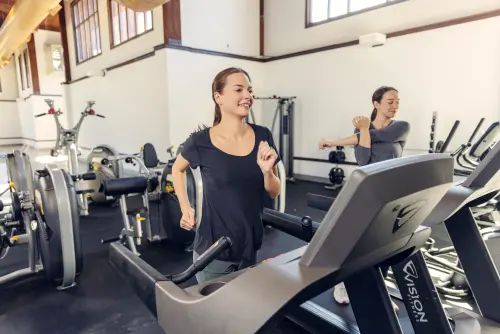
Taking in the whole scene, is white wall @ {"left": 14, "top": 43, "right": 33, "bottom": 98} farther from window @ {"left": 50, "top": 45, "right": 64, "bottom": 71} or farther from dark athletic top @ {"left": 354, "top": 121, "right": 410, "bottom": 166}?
dark athletic top @ {"left": 354, "top": 121, "right": 410, "bottom": 166}

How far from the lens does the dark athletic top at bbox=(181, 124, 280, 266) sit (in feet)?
4.19

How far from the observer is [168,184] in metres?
3.12

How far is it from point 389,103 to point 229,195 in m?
1.41

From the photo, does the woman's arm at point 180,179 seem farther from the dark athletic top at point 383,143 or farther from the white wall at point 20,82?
the white wall at point 20,82

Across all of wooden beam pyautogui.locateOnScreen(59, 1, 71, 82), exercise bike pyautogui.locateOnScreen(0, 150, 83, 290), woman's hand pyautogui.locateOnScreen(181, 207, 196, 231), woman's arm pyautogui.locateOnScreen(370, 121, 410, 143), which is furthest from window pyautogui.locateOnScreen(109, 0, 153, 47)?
woman's hand pyautogui.locateOnScreen(181, 207, 196, 231)

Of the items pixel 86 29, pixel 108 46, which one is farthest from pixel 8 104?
pixel 108 46

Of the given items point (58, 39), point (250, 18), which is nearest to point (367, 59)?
point (250, 18)

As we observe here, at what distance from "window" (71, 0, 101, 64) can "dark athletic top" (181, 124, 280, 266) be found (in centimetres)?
795

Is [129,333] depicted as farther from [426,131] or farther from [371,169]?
[426,131]

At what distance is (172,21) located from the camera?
5.55 meters

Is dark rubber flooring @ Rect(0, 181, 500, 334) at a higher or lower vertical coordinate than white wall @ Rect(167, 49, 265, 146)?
lower

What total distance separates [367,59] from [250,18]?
2.65m

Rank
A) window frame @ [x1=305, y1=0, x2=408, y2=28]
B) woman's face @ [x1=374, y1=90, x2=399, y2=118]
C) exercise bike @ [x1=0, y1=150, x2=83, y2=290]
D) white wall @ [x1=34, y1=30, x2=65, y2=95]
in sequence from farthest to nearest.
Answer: white wall @ [x1=34, y1=30, x2=65, y2=95], window frame @ [x1=305, y1=0, x2=408, y2=28], exercise bike @ [x1=0, y1=150, x2=83, y2=290], woman's face @ [x1=374, y1=90, x2=399, y2=118]

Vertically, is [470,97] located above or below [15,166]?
above
